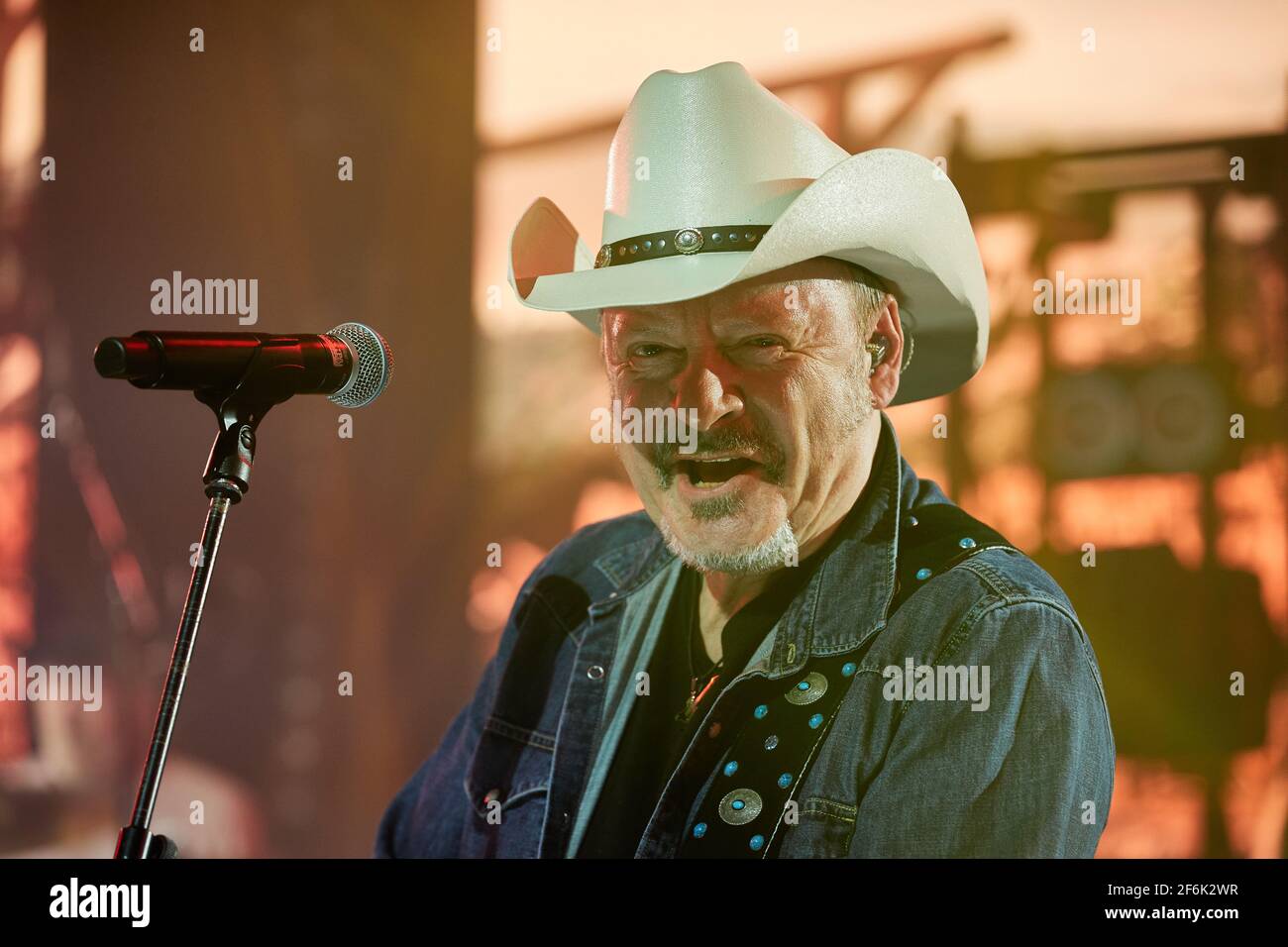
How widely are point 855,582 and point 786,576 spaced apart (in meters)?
0.15

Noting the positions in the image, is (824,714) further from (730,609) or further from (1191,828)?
(1191,828)

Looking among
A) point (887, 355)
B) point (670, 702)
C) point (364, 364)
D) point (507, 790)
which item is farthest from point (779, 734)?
point (364, 364)

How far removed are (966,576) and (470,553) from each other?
1120 millimetres

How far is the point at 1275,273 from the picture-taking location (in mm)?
2697

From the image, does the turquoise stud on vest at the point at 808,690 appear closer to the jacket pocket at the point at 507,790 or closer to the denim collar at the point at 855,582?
the denim collar at the point at 855,582

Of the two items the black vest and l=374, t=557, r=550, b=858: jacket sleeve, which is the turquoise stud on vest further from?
l=374, t=557, r=550, b=858: jacket sleeve

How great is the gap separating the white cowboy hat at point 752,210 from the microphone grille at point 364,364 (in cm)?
54

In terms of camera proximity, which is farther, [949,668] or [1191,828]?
[1191,828]

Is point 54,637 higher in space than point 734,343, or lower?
lower

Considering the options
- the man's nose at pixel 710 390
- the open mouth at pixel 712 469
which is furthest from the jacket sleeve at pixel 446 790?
the man's nose at pixel 710 390

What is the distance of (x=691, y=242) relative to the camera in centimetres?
235

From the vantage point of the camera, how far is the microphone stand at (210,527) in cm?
178

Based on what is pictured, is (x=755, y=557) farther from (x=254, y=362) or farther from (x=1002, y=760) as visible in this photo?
(x=254, y=362)
